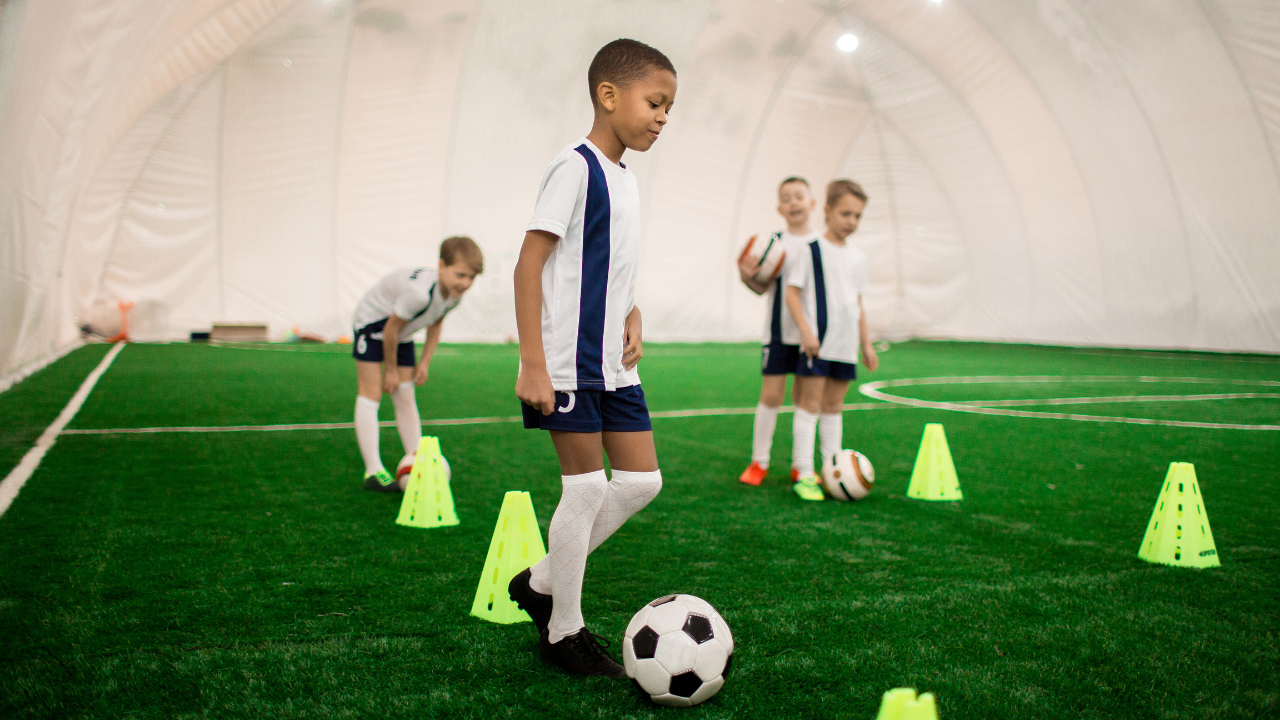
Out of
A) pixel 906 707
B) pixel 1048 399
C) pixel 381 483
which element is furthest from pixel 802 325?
pixel 1048 399

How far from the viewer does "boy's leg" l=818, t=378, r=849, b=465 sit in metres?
5.01

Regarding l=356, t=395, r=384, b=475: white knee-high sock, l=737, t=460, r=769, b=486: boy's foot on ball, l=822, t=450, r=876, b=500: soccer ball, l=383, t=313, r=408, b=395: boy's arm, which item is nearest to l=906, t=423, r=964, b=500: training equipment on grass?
l=822, t=450, r=876, b=500: soccer ball

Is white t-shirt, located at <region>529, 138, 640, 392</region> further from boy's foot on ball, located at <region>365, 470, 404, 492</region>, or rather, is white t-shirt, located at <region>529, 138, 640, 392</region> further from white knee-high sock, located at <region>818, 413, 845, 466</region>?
white knee-high sock, located at <region>818, 413, 845, 466</region>

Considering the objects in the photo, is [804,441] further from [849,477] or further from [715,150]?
[715,150]

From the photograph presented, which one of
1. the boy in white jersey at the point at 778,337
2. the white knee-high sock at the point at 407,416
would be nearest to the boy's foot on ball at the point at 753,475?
the boy in white jersey at the point at 778,337

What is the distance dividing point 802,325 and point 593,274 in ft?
8.96

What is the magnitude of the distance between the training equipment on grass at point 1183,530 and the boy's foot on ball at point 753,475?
7.15 ft

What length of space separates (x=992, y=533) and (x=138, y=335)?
70.0ft

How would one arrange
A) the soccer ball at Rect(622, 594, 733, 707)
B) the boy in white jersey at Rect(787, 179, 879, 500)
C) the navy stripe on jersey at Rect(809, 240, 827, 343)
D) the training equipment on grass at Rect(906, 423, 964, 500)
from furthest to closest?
1. the navy stripe on jersey at Rect(809, 240, 827, 343)
2. the boy in white jersey at Rect(787, 179, 879, 500)
3. the training equipment on grass at Rect(906, 423, 964, 500)
4. the soccer ball at Rect(622, 594, 733, 707)

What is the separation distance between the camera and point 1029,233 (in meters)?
22.3

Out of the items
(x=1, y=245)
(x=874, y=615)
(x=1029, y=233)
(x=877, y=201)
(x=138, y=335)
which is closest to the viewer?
(x=874, y=615)

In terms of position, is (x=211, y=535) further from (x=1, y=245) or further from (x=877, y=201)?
(x=877, y=201)

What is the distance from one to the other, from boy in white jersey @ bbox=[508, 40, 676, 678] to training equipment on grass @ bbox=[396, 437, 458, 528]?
5.42 feet

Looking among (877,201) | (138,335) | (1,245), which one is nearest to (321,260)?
(138,335)
